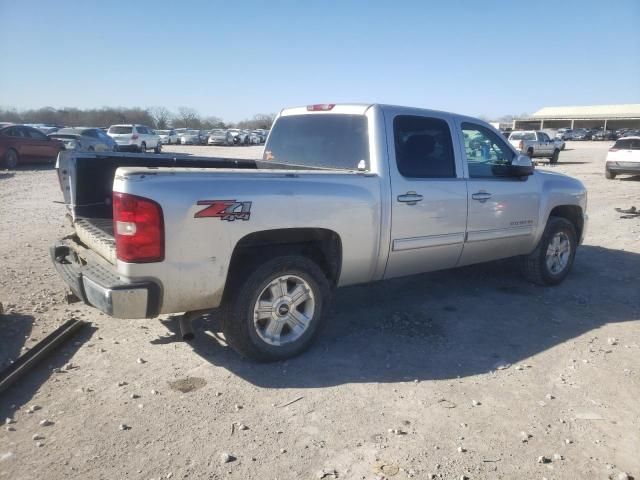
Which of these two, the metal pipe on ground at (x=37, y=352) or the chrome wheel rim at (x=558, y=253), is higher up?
the chrome wheel rim at (x=558, y=253)

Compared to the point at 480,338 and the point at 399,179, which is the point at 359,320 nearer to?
the point at 480,338

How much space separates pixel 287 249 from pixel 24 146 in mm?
18922

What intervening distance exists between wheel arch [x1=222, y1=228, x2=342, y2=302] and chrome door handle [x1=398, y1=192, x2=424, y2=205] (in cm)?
69

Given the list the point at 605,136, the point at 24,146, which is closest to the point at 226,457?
the point at 24,146

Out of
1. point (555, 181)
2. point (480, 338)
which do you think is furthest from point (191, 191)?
point (555, 181)

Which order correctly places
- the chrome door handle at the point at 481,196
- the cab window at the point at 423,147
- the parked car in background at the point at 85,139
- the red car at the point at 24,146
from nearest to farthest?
1. the cab window at the point at 423,147
2. the chrome door handle at the point at 481,196
3. the red car at the point at 24,146
4. the parked car in background at the point at 85,139

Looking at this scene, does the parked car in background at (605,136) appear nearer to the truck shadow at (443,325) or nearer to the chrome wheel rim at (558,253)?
the truck shadow at (443,325)

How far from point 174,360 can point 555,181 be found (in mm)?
4599

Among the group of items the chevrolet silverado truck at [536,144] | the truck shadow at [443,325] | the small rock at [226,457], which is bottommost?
the small rock at [226,457]

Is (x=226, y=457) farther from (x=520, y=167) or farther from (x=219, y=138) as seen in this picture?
(x=219, y=138)

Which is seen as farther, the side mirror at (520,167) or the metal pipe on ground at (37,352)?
the side mirror at (520,167)

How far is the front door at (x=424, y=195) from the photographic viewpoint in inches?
166

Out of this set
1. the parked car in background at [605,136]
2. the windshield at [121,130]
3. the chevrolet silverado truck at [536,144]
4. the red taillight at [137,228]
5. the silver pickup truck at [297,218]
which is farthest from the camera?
the parked car in background at [605,136]

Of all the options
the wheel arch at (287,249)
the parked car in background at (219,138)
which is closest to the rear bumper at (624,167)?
the wheel arch at (287,249)
